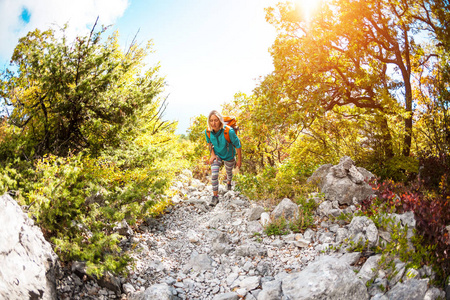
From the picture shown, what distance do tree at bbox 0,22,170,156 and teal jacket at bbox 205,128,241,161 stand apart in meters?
2.02

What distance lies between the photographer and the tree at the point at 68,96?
18.5 ft

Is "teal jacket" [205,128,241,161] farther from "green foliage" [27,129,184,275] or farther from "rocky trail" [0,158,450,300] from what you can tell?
"green foliage" [27,129,184,275]

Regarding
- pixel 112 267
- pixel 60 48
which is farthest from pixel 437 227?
pixel 60 48

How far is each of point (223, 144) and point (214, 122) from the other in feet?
1.87

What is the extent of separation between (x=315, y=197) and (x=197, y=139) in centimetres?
639

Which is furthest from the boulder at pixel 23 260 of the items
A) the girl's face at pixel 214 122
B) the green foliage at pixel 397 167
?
the green foliage at pixel 397 167

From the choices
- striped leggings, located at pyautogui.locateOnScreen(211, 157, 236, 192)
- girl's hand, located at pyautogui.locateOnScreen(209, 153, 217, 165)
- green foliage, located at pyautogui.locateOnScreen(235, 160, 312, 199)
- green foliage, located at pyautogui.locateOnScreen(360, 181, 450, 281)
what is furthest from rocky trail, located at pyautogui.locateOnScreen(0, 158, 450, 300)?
girl's hand, located at pyautogui.locateOnScreen(209, 153, 217, 165)

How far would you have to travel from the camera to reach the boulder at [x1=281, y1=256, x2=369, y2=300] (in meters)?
3.16

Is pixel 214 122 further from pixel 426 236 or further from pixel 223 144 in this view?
pixel 426 236

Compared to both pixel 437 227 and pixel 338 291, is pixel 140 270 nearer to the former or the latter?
pixel 338 291

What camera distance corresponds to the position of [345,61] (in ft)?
27.6

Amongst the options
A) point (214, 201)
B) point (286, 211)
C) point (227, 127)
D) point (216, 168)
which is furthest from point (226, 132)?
point (286, 211)

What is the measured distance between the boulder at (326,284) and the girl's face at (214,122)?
12.0 ft

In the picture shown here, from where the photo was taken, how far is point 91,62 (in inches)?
233
